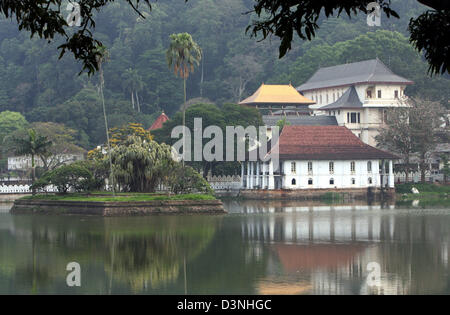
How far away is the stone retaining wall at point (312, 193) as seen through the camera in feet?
221

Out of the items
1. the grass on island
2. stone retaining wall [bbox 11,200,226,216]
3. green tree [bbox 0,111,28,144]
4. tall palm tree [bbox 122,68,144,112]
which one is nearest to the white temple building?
tall palm tree [bbox 122,68,144,112]

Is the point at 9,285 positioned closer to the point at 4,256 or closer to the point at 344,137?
the point at 4,256

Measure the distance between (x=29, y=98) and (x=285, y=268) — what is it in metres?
98.8

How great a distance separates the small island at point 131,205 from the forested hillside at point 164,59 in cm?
5094

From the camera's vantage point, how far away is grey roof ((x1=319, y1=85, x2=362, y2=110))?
89188 millimetres

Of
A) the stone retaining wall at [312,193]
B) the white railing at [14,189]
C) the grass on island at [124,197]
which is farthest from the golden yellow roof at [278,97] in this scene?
the grass on island at [124,197]

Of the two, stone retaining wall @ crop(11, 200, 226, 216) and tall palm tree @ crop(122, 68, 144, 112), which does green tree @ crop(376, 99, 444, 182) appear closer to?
stone retaining wall @ crop(11, 200, 226, 216)

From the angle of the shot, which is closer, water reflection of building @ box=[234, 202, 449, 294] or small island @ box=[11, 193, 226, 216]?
water reflection of building @ box=[234, 202, 449, 294]

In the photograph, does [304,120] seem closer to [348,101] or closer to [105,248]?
[348,101]

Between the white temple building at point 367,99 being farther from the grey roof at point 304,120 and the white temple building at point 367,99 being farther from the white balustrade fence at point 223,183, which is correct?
the white balustrade fence at point 223,183

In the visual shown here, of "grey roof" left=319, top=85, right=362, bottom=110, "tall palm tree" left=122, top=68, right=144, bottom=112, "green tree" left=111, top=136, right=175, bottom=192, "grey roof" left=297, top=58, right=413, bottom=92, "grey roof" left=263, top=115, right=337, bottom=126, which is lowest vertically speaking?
"green tree" left=111, top=136, right=175, bottom=192

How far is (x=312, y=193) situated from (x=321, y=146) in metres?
4.28

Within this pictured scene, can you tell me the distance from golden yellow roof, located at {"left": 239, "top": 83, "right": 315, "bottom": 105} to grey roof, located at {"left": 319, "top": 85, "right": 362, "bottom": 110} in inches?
122

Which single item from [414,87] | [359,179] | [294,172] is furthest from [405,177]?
[414,87]
